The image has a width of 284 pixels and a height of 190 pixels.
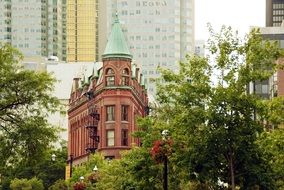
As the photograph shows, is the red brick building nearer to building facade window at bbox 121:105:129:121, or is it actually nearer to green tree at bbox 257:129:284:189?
building facade window at bbox 121:105:129:121

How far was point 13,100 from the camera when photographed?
183ft

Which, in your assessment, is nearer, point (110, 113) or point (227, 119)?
point (227, 119)

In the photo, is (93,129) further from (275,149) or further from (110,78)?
(275,149)

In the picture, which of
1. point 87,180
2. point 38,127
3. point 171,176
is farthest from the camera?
point 87,180

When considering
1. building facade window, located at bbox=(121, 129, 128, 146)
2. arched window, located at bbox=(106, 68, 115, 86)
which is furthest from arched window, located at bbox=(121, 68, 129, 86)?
building facade window, located at bbox=(121, 129, 128, 146)

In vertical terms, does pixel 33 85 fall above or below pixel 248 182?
above

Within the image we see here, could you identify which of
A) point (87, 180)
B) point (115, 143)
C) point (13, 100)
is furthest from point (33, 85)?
point (115, 143)

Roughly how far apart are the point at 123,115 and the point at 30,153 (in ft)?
286

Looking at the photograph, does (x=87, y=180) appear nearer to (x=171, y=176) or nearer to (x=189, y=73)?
(x=171, y=176)

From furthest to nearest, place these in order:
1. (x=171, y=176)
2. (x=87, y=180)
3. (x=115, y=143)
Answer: (x=115, y=143)
(x=87, y=180)
(x=171, y=176)

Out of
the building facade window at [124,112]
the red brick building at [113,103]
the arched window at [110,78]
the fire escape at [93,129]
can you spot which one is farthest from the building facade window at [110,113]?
the arched window at [110,78]

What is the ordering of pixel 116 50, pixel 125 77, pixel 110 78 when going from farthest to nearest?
pixel 110 78 → pixel 125 77 → pixel 116 50

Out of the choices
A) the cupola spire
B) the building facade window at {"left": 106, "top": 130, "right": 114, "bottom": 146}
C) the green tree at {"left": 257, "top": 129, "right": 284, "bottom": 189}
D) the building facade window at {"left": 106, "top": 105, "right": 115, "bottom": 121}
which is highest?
the cupola spire

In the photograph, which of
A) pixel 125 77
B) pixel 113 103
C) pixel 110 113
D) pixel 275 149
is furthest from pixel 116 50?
pixel 275 149
